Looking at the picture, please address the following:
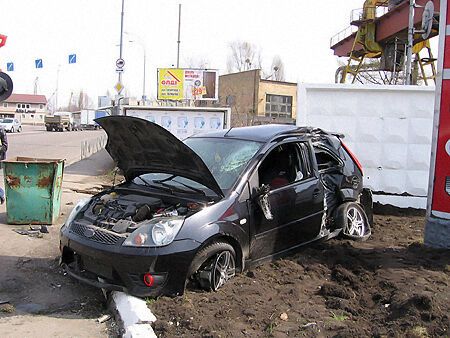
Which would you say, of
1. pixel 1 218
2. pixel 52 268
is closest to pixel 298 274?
pixel 52 268

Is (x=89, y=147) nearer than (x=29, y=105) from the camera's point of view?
Yes

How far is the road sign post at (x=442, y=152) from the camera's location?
5.71 metres

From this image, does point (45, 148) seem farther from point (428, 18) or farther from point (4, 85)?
point (428, 18)

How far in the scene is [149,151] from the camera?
512 centimetres

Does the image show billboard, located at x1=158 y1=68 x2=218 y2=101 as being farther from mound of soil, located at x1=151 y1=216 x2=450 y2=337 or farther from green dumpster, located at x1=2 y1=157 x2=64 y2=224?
mound of soil, located at x1=151 y1=216 x2=450 y2=337

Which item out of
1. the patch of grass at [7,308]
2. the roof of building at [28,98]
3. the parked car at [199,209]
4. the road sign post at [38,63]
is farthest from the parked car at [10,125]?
the roof of building at [28,98]

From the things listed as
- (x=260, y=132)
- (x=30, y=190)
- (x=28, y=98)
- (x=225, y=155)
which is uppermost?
(x=28, y=98)

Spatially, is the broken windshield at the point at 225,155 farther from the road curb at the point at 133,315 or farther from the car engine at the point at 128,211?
the road curb at the point at 133,315

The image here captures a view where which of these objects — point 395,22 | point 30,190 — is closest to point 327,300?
point 30,190

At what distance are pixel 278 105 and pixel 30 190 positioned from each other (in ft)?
156

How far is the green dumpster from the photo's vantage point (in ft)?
23.6

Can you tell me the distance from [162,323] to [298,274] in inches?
70.1

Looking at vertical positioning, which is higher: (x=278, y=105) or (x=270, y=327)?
(x=278, y=105)

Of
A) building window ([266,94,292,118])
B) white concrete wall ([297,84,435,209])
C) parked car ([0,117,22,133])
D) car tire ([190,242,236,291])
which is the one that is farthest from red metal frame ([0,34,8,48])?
building window ([266,94,292,118])
